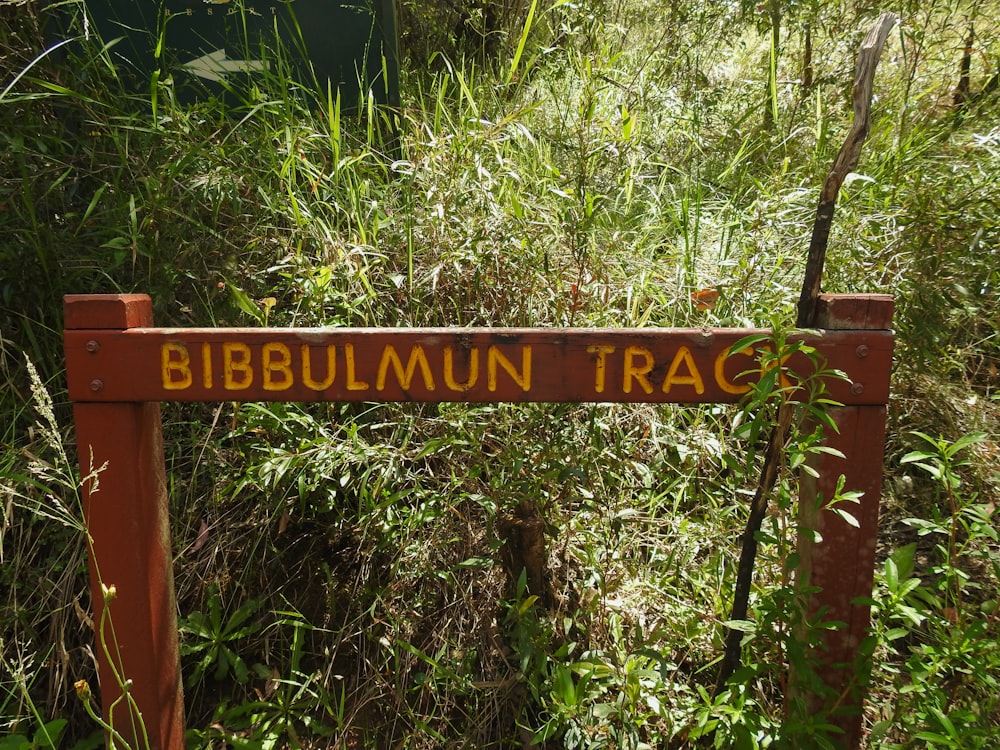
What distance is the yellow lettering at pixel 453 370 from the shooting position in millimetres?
1498

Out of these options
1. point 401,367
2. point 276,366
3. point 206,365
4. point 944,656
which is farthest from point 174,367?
point 944,656

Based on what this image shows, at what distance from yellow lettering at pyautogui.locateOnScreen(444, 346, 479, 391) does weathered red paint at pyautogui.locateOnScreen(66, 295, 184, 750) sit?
63 cm

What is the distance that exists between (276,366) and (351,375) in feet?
0.49

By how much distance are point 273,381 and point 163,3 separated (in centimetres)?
219

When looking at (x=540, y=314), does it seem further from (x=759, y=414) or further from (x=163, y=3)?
(x=163, y=3)

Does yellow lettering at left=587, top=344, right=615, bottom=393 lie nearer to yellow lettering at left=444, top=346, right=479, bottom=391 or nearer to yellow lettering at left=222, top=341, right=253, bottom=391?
yellow lettering at left=444, top=346, right=479, bottom=391

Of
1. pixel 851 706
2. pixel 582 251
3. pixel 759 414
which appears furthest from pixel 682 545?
pixel 582 251

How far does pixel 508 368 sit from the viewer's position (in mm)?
1501

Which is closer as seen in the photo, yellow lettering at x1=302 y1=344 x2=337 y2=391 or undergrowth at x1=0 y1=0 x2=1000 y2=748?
yellow lettering at x1=302 y1=344 x2=337 y2=391

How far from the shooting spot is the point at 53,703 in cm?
196

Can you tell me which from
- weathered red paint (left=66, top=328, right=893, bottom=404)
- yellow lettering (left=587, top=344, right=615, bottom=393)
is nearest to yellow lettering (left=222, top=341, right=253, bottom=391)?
weathered red paint (left=66, top=328, right=893, bottom=404)

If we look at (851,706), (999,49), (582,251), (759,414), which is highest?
(999,49)

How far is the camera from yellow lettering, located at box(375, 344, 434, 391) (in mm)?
1500

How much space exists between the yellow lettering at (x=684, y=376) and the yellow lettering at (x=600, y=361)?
12 centimetres
